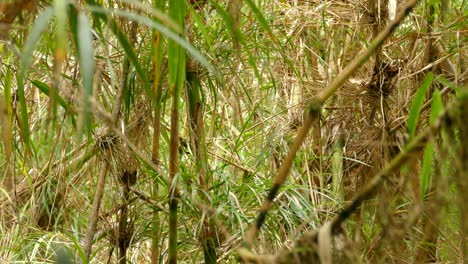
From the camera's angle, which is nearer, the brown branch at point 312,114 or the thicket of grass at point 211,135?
the brown branch at point 312,114

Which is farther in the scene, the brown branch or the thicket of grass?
the thicket of grass

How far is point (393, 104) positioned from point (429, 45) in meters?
0.13

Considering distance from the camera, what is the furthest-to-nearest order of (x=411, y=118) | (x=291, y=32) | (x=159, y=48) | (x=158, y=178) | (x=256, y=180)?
(x=291, y=32), (x=256, y=180), (x=158, y=178), (x=159, y=48), (x=411, y=118)

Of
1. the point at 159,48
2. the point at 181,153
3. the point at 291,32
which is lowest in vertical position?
the point at 181,153

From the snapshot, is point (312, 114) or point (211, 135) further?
point (211, 135)

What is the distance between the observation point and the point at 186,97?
124 centimetres

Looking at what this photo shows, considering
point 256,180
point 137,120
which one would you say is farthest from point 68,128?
point 256,180

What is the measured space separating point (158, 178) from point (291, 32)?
19.1 inches

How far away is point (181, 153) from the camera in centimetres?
136

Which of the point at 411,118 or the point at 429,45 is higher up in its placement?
the point at 429,45

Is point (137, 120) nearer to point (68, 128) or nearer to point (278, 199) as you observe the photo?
point (68, 128)

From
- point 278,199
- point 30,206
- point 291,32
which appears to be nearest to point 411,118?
point 278,199

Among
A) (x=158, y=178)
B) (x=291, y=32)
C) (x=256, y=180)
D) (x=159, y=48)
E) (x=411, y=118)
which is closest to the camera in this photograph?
(x=411, y=118)

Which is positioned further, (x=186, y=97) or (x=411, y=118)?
(x=186, y=97)
